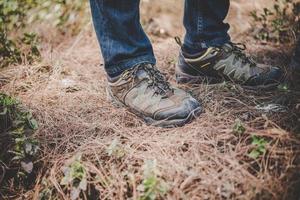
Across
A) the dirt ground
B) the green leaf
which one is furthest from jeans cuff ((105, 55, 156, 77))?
the green leaf

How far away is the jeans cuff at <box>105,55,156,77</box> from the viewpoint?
166 centimetres

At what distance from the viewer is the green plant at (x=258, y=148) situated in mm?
1231

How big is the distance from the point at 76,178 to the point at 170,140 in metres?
0.41

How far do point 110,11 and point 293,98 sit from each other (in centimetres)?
92

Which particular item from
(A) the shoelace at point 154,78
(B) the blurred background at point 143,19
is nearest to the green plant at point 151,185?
(A) the shoelace at point 154,78

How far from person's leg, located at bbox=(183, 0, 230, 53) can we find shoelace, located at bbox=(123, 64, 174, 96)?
1.06 ft

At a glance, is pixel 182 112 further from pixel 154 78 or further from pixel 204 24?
pixel 204 24

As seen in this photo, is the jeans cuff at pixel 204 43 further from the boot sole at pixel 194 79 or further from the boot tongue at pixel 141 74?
the boot tongue at pixel 141 74

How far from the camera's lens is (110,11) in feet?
4.93

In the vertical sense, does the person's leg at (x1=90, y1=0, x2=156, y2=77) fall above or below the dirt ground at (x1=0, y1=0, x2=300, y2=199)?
above

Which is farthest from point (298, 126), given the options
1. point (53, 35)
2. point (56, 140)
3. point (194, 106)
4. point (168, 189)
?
point (53, 35)

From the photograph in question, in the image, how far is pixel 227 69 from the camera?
1.83 metres

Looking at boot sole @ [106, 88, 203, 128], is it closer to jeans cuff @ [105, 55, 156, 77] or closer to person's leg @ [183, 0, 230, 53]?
jeans cuff @ [105, 55, 156, 77]

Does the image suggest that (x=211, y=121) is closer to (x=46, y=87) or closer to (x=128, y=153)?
(x=128, y=153)
